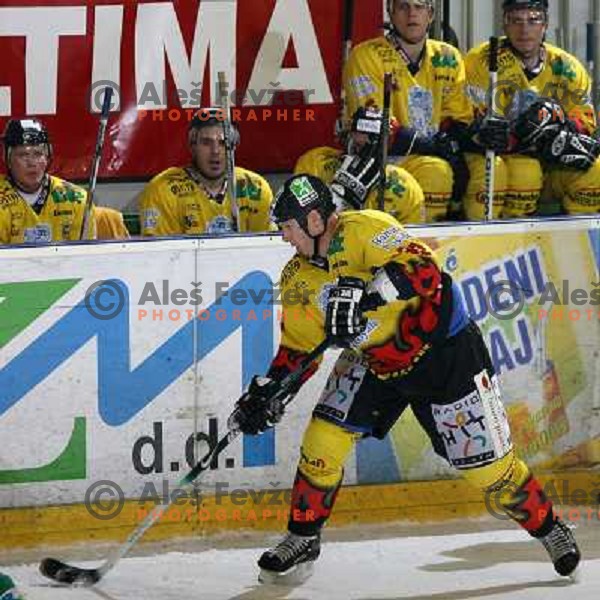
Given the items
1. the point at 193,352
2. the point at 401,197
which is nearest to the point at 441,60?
the point at 401,197

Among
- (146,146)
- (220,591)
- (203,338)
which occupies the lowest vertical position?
(220,591)

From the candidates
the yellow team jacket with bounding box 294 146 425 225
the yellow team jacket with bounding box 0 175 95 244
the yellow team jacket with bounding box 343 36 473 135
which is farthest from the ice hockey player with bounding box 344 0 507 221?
the yellow team jacket with bounding box 0 175 95 244

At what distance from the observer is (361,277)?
733cm

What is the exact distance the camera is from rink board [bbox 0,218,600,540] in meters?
7.97

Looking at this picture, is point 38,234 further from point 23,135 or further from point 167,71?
point 167,71

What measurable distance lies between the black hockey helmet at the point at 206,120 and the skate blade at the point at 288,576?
1.71 metres

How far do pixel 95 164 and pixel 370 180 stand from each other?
100 centimetres

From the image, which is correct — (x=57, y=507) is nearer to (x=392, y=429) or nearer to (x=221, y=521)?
(x=221, y=521)

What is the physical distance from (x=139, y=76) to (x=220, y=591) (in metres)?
2.33

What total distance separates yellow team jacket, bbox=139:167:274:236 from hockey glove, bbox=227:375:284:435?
118 centimetres

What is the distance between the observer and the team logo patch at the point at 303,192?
7285 mm

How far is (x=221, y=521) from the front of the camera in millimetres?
8242

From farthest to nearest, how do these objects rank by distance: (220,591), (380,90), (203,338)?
1. (380,90)
2. (203,338)
3. (220,591)

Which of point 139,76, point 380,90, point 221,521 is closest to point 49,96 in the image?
point 139,76
